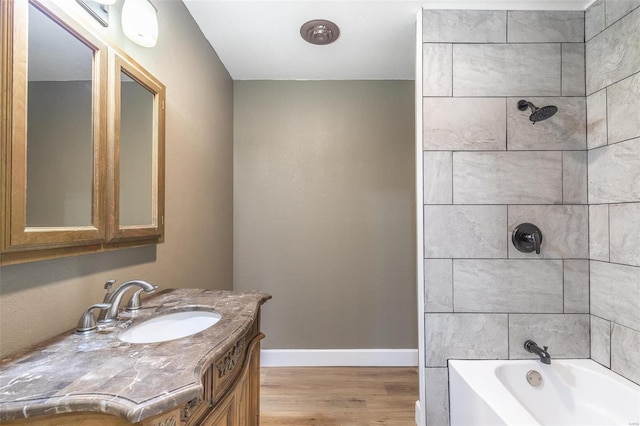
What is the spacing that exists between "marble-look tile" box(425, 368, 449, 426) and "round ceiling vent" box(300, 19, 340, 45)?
2189mm

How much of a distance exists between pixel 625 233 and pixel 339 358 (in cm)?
209

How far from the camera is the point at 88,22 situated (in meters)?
0.99

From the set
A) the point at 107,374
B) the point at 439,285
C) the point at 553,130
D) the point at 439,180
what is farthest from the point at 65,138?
the point at 553,130

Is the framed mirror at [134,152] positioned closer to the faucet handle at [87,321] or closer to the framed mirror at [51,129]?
the framed mirror at [51,129]

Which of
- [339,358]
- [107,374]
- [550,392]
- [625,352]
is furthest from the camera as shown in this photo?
[339,358]

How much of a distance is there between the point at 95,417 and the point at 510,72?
→ 228 centimetres

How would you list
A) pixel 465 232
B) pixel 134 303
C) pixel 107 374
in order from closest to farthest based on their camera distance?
pixel 107 374 < pixel 134 303 < pixel 465 232

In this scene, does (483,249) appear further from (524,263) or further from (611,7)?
(611,7)

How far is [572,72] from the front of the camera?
5.44 feet

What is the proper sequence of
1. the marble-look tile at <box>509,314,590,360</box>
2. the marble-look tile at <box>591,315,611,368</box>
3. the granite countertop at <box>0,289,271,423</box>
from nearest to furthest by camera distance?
the granite countertop at <box>0,289,271,423</box> < the marble-look tile at <box>591,315,611,368</box> < the marble-look tile at <box>509,314,590,360</box>

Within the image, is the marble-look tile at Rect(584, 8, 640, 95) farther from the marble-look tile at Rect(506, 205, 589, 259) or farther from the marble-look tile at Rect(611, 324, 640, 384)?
the marble-look tile at Rect(611, 324, 640, 384)

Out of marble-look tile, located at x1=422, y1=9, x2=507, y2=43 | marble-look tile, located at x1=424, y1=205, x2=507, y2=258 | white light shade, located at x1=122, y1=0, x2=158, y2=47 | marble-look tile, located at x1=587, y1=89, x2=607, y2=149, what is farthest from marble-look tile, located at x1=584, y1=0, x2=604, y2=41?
white light shade, located at x1=122, y1=0, x2=158, y2=47

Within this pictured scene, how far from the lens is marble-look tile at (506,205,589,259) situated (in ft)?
5.36

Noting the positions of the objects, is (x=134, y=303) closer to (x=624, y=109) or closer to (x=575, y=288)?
(x=575, y=288)
